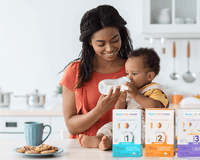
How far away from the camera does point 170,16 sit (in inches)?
113

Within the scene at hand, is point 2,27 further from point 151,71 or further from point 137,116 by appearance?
point 137,116

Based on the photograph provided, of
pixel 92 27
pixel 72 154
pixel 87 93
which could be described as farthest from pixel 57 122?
pixel 72 154

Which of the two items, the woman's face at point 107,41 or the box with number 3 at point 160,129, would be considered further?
the woman's face at point 107,41

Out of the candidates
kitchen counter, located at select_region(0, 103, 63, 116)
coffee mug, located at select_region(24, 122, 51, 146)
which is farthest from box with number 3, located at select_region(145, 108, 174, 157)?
kitchen counter, located at select_region(0, 103, 63, 116)

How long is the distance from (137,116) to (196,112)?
0.69 ft

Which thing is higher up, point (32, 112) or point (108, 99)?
point (108, 99)

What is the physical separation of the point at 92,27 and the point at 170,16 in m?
1.70

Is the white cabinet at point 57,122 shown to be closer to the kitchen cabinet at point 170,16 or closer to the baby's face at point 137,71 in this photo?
the kitchen cabinet at point 170,16

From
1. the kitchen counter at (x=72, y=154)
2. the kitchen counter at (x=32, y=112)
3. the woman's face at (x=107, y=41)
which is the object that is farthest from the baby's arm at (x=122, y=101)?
the kitchen counter at (x=32, y=112)

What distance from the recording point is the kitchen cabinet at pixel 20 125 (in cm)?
263

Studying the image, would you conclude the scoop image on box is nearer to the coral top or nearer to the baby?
the baby

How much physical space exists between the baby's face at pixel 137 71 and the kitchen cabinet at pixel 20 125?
4.33 feet

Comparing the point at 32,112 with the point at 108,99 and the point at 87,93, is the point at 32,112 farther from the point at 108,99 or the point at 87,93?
the point at 108,99

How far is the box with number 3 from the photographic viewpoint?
0.99 m
